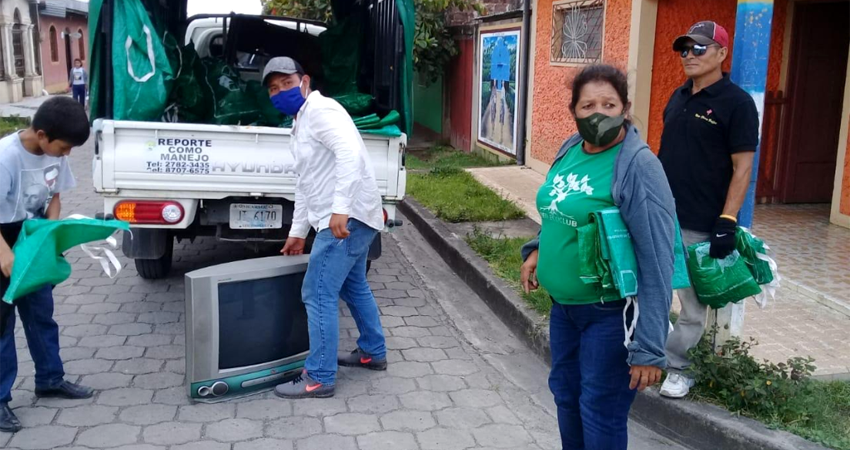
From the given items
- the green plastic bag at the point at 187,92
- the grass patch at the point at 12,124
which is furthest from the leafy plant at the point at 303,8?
the green plastic bag at the point at 187,92

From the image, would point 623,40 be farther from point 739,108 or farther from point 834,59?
point 739,108

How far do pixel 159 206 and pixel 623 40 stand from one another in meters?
5.54

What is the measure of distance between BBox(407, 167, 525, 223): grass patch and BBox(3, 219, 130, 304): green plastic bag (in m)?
5.04

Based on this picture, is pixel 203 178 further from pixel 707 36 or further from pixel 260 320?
pixel 707 36

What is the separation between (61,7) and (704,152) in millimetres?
35872

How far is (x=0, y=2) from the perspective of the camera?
2698 cm

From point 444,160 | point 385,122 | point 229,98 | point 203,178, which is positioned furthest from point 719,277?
point 444,160

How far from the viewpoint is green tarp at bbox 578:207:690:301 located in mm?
2674

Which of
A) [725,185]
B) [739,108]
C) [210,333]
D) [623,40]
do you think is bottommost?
[210,333]

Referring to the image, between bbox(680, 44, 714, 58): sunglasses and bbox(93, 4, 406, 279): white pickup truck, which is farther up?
bbox(680, 44, 714, 58): sunglasses

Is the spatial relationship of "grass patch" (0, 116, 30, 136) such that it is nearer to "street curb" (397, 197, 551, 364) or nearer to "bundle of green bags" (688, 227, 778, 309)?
"street curb" (397, 197, 551, 364)

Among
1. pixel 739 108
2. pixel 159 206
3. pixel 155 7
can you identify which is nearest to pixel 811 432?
pixel 739 108

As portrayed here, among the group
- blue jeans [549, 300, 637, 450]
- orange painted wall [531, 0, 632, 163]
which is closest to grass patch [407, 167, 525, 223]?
orange painted wall [531, 0, 632, 163]

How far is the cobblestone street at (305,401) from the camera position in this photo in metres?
3.83
